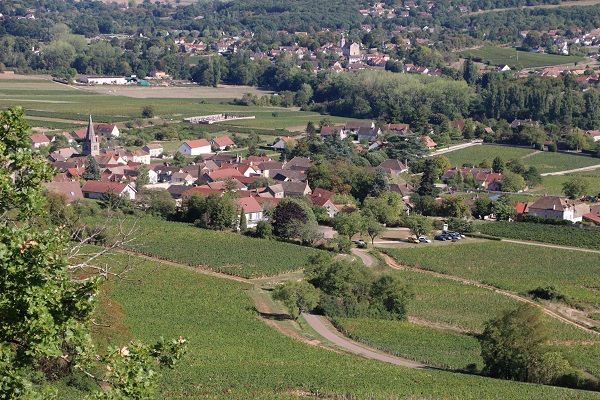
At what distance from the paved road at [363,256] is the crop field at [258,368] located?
33.2ft

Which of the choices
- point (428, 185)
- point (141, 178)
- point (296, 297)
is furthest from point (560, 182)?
point (296, 297)

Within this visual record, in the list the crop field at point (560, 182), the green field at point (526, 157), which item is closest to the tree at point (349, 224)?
the crop field at point (560, 182)

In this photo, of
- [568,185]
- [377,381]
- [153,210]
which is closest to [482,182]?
[568,185]

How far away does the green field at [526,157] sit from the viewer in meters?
71.1

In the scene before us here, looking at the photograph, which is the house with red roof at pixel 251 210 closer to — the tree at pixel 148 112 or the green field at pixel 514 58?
the tree at pixel 148 112

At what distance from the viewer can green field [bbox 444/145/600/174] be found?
71.1 m

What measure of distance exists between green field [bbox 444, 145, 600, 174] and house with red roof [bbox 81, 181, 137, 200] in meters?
28.2

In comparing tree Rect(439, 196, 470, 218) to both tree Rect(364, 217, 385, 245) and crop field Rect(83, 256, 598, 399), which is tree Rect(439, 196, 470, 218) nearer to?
tree Rect(364, 217, 385, 245)

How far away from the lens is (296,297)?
1281 inches

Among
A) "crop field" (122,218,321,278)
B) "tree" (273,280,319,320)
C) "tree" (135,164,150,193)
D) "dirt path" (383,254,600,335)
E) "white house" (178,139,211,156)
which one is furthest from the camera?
"white house" (178,139,211,156)

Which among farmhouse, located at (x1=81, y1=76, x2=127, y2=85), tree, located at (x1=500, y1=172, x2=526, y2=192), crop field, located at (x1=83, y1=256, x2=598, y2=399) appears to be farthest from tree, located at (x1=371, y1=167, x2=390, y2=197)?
farmhouse, located at (x1=81, y1=76, x2=127, y2=85)

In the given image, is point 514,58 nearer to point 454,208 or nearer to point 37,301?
point 454,208

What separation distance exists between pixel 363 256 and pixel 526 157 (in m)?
35.8

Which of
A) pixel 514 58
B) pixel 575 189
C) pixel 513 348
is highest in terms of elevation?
pixel 514 58
